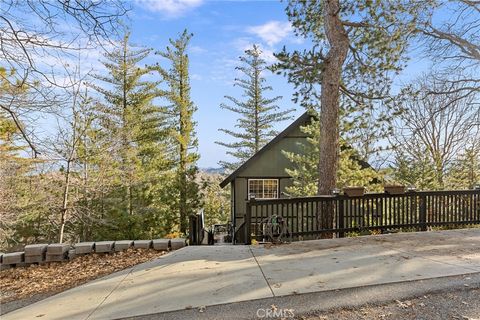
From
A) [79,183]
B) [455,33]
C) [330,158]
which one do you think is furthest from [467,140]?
[79,183]

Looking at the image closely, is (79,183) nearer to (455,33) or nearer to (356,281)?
(356,281)

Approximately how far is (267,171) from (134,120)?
29.4 ft

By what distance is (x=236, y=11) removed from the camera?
852 centimetres

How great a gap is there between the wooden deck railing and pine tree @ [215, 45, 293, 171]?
21722mm

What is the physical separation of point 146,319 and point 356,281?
2417mm

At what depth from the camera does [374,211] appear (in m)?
7.26

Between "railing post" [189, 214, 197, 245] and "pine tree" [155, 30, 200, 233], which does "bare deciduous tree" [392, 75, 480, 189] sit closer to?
"railing post" [189, 214, 197, 245]

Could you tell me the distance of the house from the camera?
48.4 feet

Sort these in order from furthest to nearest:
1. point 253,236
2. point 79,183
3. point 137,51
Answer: point 137,51 < point 79,183 < point 253,236

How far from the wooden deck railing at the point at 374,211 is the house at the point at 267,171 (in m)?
7.48

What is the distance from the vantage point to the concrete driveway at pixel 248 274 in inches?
136

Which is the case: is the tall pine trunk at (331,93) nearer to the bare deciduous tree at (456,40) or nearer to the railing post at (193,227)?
the bare deciduous tree at (456,40)

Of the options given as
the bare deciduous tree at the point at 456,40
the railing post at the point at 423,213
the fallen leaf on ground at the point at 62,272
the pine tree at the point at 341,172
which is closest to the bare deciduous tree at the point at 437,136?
the bare deciduous tree at the point at 456,40

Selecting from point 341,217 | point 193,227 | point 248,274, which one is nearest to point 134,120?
point 193,227
